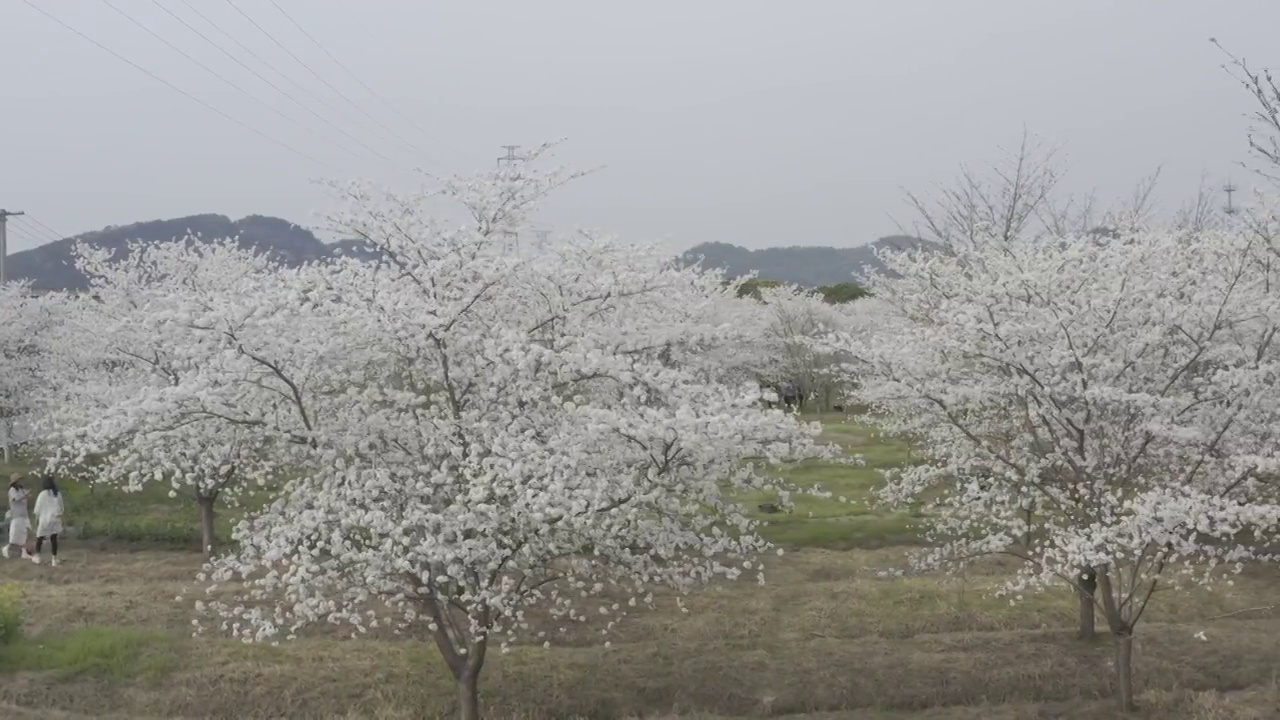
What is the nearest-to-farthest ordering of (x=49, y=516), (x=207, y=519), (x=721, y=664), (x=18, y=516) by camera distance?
1. (x=721, y=664)
2. (x=49, y=516)
3. (x=18, y=516)
4. (x=207, y=519)

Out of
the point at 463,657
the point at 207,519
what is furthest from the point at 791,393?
the point at 463,657

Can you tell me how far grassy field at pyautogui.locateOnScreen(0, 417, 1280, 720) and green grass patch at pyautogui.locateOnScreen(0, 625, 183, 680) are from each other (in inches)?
1.1

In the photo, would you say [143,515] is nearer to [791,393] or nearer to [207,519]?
[207,519]

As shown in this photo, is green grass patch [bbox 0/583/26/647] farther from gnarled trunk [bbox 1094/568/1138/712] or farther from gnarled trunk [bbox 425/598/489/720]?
gnarled trunk [bbox 1094/568/1138/712]

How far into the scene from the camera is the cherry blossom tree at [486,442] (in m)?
9.48

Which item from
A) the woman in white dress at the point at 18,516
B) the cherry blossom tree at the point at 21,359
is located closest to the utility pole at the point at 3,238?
the cherry blossom tree at the point at 21,359

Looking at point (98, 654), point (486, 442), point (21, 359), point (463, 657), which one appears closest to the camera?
point (486, 442)

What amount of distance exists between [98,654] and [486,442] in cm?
817

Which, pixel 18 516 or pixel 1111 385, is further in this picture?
pixel 18 516

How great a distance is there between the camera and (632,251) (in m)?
17.0

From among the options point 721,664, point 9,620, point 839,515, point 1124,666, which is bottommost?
point 839,515

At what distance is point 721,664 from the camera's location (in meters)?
14.1

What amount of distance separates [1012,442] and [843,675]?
4469 millimetres

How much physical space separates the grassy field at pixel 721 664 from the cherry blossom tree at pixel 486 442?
95.8 inches
